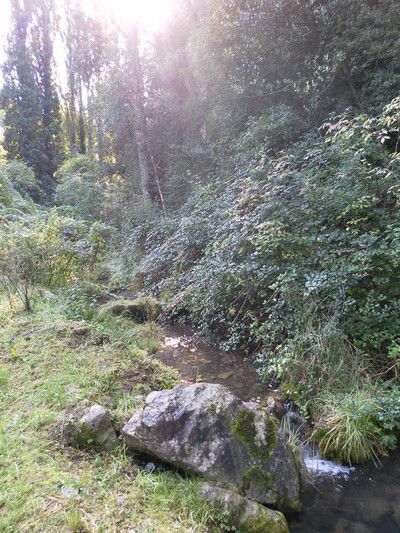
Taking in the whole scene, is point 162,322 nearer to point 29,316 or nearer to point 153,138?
point 29,316

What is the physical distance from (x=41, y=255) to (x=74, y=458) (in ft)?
13.7

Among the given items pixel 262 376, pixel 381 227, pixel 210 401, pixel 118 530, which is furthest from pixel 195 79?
pixel 118 530

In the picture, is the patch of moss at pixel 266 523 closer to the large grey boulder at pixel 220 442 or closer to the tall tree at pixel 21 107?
the large grey boulder at pixel 220 442

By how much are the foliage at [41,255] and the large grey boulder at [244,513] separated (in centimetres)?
430

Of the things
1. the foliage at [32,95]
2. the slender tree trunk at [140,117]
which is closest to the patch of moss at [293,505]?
the slender tree trunk at [140,117]

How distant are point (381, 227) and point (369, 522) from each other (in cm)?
332

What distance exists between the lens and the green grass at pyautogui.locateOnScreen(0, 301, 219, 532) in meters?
2.08

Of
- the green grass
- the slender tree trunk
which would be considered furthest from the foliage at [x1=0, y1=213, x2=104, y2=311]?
the slender tree trunk

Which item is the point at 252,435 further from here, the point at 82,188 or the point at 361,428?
the point at 82,188

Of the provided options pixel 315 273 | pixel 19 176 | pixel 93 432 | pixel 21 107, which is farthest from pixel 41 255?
pixel 21 107

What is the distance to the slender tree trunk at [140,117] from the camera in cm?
1369

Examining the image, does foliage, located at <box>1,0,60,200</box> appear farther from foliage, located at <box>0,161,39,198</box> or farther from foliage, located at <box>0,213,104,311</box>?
foliage, located at <box>0,213,104,311</box>

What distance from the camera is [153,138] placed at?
15.2m

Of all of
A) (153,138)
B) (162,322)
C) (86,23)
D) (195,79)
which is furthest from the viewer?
(86,23)
